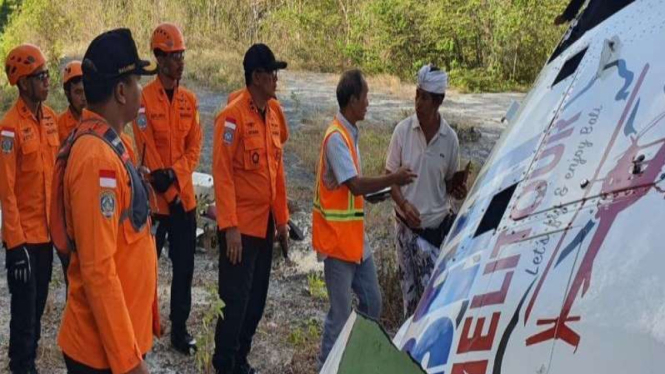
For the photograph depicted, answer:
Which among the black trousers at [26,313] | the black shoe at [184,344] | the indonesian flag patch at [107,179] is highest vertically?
the indonesian flag patch at [107,179]

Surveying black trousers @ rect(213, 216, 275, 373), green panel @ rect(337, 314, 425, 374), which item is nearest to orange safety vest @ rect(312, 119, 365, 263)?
black trousers @ rect(213, 216, 275, 373)

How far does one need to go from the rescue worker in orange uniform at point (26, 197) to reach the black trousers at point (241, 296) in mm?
1035

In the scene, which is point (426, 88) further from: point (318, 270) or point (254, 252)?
point (318, 270)

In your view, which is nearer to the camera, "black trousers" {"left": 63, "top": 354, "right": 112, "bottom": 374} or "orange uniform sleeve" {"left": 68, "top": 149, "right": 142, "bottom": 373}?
"orange uniform sleeve" {"left": 68, "top": 149, "right": 142, "bottom": 373}

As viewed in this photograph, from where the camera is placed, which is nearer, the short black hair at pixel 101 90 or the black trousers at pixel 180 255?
the short black hair at pixel 101 90

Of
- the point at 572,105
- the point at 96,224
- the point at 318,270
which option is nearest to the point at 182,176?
the point at 318,270

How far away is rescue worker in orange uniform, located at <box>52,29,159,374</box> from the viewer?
8.82ft

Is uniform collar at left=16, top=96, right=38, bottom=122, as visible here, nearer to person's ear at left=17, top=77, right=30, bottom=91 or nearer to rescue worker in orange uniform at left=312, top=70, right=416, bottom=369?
person's ear at left=17, top=77, right=30, bottom=91

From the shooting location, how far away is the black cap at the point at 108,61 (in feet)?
9.36

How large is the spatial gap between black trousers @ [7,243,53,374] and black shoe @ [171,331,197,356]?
33.5 inches

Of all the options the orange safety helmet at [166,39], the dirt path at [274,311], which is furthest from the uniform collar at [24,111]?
the dirt path at [274,311]

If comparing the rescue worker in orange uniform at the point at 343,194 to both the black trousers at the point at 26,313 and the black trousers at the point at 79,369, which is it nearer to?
the black trousers at the point at 26,313

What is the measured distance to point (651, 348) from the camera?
1.62 metres

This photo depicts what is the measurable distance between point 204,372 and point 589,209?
133 inches
